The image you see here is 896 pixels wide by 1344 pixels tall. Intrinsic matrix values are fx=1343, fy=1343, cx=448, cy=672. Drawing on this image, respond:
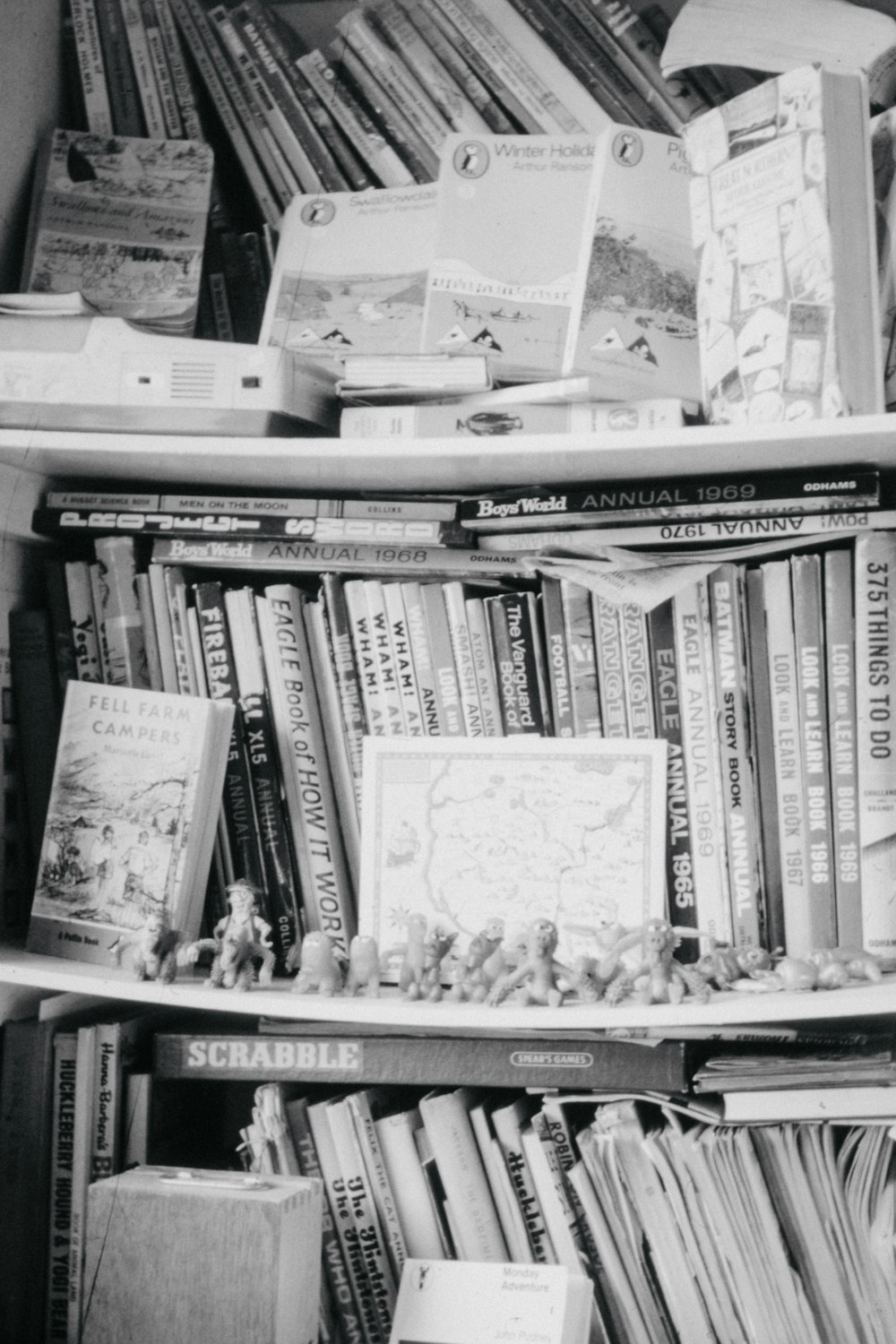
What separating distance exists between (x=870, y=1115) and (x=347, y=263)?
2.90ft

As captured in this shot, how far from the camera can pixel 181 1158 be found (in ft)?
4.03

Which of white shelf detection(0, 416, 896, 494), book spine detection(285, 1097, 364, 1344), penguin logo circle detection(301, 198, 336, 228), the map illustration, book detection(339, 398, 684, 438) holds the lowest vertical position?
book spine detection(285, 1097, 364, 1344)

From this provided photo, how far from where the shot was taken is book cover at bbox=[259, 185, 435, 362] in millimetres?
1264

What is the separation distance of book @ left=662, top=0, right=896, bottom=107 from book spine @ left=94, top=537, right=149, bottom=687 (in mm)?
663

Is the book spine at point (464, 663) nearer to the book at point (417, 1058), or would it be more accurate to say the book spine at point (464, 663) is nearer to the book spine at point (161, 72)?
the book at point (417, 1058)

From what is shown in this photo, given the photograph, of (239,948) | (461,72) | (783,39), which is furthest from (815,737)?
(461,72)

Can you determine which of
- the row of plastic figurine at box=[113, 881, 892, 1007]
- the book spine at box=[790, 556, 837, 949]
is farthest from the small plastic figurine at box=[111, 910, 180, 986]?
the book spine at box=[790, 556, 837, 949]

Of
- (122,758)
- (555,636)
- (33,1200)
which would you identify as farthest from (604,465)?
(33,1200)

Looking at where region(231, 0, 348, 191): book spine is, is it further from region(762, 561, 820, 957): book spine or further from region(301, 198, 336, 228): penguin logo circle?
region(762, 561, 820, 957): book spine

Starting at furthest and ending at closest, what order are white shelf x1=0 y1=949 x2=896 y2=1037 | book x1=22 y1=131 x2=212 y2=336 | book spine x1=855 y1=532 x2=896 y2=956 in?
1. book x1=22 y1=131 x2=212 y2=336
2. book spine x1=855 y1=532 x2=896 y2=956
3. white shelf x1=0 y1=949 x2=896 y2=1037

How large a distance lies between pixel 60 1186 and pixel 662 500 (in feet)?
2.54

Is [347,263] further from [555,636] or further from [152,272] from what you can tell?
[555,636]

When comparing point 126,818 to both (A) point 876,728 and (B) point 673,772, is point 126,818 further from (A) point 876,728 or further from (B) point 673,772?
(A) point 876,728

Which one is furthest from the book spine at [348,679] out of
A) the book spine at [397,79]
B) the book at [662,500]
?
the book spine at [397,79]
